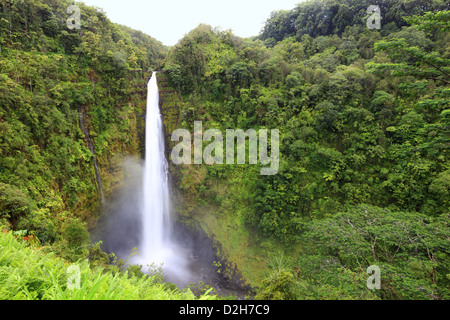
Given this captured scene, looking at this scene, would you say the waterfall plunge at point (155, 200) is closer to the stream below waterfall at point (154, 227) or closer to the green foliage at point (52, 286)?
the stream below waterfall at point (154, 227)

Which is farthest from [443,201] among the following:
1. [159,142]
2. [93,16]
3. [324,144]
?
[93,16]

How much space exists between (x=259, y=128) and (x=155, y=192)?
9.32m

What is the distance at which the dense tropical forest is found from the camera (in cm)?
639

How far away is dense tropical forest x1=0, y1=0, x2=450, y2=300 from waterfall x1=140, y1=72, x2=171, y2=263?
90cm

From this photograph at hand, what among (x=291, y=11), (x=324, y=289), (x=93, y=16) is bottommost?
(x=324, y=289)

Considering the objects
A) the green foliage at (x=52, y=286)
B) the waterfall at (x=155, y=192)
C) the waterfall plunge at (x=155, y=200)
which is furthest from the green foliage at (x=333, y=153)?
the green foliage at (x=52, y=286)

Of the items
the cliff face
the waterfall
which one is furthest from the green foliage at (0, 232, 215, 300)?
the waterfall

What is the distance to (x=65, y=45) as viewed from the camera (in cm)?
1292

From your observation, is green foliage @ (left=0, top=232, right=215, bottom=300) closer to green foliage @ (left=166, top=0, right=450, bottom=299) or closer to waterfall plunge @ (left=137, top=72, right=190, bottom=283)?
green foliage @ (left=166, top=0, right=450, bottom=299)

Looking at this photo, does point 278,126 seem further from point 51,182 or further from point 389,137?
point 51,182

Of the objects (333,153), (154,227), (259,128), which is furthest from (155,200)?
(333,153)

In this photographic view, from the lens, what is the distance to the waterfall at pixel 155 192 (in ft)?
47.3

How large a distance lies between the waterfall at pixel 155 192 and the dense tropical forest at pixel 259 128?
90 centimetres
